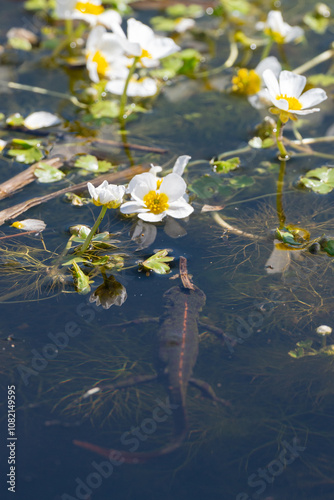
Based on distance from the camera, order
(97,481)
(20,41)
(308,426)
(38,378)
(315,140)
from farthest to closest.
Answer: (20,41)
(315,140)
(38,378)
(308,426)
(97,481)

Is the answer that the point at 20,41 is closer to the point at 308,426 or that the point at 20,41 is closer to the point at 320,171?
the point at 320,171

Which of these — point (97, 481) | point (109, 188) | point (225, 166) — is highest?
point (109, 188)

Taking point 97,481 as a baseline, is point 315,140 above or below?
above

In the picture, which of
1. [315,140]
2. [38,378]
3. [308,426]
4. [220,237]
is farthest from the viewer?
[315,140]

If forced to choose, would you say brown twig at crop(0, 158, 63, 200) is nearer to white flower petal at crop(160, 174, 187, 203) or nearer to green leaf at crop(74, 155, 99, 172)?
green leaf at crop(74, 155, 99, 172)

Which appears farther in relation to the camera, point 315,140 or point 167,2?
point 167,2

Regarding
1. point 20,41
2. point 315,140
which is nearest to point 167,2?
point 20,41

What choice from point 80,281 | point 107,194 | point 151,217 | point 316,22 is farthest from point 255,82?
point 80,281
